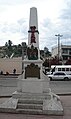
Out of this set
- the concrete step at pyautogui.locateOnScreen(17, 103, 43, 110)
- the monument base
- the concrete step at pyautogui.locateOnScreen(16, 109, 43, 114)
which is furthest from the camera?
the concrete step at pyautogui.locateOnScreen(17, 103, 43, 110)

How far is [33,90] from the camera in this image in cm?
1426

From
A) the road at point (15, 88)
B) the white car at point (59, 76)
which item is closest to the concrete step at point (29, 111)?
the road at point (15, 88)

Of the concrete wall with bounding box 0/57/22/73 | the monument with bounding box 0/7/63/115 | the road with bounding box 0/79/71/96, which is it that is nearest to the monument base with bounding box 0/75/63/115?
the monument with bounding box 0/7/63/115

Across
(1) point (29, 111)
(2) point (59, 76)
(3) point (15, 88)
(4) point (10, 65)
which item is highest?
(4) point (10, 65)

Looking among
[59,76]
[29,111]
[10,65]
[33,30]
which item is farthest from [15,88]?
[10,65]

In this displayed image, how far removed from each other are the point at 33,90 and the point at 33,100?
76cm

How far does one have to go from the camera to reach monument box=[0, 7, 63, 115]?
1300 centimetres

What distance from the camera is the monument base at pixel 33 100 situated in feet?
42.1

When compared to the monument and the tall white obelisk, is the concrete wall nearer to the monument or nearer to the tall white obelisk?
the tall white obelisk

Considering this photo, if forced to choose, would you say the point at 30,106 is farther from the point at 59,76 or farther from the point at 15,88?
the point at 59,76

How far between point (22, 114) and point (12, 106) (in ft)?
2.73

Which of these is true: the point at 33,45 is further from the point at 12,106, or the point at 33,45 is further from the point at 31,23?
the point at 12,106

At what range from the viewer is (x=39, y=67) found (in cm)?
1480

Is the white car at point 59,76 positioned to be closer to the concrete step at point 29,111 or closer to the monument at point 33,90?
the monument at point 33,90
